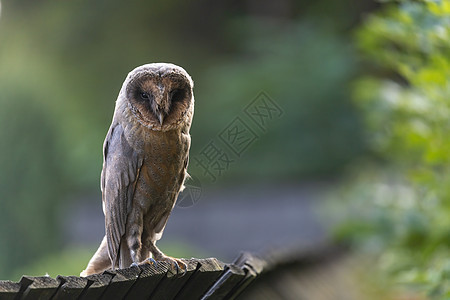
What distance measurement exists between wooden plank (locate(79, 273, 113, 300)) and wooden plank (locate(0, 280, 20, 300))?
0.73 feet

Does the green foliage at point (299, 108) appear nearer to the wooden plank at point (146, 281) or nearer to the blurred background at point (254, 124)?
the blurred background at point (254, 124)

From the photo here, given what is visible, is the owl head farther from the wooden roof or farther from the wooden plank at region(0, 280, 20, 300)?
the wooden plank at region(0, 280, 20, 300)

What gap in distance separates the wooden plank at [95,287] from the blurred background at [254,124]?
0.77 m

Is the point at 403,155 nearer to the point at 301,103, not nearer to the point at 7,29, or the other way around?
the point at 301,103

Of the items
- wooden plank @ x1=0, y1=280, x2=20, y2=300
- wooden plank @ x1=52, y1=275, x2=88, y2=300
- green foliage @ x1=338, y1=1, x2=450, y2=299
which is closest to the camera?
wooden plank @ x1=0, y1=280, x2=20, y2=300

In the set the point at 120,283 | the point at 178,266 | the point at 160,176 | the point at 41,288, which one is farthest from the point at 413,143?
the point at 41,288

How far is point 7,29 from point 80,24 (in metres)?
2.13

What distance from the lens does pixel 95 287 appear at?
6.69 feet

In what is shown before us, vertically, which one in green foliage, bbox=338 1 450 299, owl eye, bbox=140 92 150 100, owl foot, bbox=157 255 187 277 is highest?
green foliage, bbox=338 1 450 299

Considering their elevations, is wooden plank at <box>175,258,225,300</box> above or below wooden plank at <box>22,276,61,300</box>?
above

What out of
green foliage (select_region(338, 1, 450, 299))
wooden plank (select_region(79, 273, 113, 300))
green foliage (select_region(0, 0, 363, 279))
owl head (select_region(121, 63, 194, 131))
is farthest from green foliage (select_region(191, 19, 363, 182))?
wooden plank (select_region(79, 273, 113, 300))

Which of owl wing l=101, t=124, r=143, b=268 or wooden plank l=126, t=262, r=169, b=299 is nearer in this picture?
wooden plank l=126, t=262, r=169, b=299

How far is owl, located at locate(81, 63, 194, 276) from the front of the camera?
2.65m

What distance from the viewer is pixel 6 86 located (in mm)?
7953
